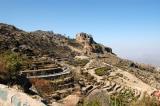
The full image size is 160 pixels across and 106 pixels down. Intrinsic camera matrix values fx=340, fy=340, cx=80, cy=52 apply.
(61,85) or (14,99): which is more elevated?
(14,99)

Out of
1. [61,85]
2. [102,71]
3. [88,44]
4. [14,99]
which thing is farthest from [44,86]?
[88,44]

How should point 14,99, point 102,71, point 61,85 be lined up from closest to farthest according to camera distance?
point 14,99
point 61,85
point 102,71

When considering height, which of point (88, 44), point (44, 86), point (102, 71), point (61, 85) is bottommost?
point (102, 71)

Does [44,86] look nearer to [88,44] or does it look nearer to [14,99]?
[14,99]

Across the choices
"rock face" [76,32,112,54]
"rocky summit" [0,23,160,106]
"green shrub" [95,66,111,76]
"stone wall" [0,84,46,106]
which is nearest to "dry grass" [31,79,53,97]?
"rocky summit" [0,23,160,106]

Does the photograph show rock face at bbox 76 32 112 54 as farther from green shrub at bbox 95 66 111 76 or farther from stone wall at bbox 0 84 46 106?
stone wall at bbox 0 84 46 106

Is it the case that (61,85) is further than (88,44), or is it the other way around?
(88,44)

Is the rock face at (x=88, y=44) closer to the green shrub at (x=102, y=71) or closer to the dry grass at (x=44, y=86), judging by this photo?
the green shrub at (x=102, y=71)

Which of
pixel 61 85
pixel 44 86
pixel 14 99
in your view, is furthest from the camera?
pixel 61 85

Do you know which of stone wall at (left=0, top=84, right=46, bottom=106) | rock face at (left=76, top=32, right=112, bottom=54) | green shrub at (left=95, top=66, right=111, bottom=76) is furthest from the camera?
rock face at (left=76, top=32, right=112, bottom=54)

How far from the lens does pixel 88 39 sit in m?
133

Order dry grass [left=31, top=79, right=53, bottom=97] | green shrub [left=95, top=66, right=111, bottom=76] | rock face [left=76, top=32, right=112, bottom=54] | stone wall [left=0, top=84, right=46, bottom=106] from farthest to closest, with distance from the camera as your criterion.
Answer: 1. rock face [left=76, top=32, right=112, bottom=54]
2. green shrub [left=95, top=66, right=111, bottom=76]
3. dry grass [left=31, top=79, right=53, bottom=97]
4. stone wall [left=0, top=84, right=46, bottom=106]

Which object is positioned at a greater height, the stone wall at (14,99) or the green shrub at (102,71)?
the stone wall at (14,99)

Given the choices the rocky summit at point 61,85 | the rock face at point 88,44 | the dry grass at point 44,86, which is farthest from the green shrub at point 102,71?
the rock face at point 88,44
